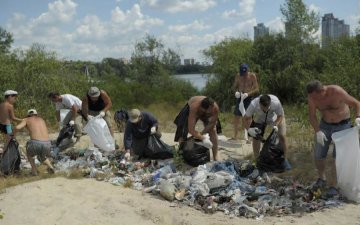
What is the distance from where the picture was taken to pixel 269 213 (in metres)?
5.12

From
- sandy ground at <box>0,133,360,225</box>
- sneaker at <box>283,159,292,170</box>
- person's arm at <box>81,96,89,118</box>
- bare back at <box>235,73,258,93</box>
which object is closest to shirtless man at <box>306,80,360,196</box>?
sandy ground at <box>0,133,360,225</box>

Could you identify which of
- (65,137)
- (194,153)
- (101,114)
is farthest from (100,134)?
(194,153)

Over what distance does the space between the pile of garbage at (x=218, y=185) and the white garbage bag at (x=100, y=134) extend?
0.51m

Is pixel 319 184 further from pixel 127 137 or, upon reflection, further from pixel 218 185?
pixel 127 137

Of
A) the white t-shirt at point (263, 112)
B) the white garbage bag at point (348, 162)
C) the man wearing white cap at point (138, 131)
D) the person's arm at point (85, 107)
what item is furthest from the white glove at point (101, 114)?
the white garbage bag at point (348, 162)

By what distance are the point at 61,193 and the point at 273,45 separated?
13.9 meters

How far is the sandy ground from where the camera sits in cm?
490

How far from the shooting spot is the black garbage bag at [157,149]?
282 inches

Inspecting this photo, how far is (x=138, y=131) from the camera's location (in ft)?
23.3

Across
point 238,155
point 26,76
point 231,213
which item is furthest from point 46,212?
point 26,76

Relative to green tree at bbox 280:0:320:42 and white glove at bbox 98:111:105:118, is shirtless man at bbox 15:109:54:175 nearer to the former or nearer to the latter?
white glove at bbox 98:111:105:118

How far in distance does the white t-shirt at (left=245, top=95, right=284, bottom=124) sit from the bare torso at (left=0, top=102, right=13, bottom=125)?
381 centimetres

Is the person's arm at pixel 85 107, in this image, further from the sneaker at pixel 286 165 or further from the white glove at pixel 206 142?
the sneaker at pixel 286 165

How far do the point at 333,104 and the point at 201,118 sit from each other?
2046 mm
